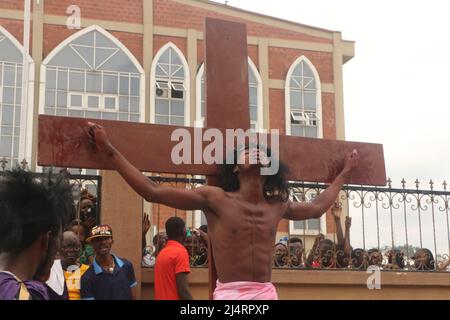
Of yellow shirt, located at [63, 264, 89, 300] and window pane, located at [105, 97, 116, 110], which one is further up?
window pane, located at [105, 97, 116, 110]

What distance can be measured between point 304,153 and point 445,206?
11.8 feet

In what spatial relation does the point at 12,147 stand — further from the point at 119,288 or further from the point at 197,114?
the point at 119,288

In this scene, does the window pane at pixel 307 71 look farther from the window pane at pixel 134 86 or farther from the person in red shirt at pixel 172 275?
the person in red shirt at pixel 172 275

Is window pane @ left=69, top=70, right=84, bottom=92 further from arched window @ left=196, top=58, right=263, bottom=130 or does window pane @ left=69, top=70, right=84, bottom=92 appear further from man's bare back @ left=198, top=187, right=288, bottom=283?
man's bare back @ left=198, top=187, right=288, bottom=283

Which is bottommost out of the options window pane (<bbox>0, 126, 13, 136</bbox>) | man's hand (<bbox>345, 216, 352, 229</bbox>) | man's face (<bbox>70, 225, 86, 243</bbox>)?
man's face (<bbox>70, 225, 86, 243</bbox>)

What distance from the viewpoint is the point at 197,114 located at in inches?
667

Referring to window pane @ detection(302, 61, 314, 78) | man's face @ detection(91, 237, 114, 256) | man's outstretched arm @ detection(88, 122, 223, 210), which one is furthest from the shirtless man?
window pane @ detection(302, 61, 314, 78)

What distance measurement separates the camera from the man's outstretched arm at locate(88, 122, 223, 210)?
A: 3.61 meters

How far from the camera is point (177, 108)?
55.5ft

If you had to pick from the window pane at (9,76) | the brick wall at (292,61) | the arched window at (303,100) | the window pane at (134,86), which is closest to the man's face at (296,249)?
the window pane at (134,86)

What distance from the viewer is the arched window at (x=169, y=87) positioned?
1673 cm

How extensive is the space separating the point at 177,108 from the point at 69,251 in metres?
11.8

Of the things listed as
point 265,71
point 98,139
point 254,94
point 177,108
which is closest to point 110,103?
point 177,108

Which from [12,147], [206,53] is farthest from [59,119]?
[12,147]
